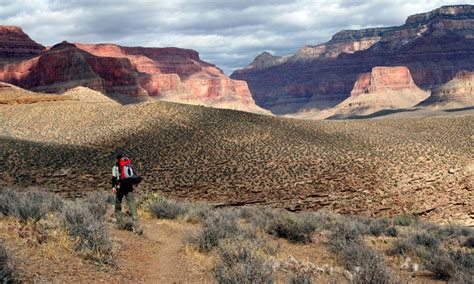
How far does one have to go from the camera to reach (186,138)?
41.6m

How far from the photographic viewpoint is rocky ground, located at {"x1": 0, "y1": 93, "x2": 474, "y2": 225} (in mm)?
31609

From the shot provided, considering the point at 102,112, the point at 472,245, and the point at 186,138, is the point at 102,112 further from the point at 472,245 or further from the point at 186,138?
the point at 472,245

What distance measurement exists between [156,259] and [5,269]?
4723mm

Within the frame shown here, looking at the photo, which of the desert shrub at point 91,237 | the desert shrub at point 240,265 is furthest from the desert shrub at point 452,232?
the desert shrub at point 91,237

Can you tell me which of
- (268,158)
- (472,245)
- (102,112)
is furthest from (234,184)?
(102,112)

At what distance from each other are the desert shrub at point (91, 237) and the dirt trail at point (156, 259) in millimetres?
425

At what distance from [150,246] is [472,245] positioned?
10721 mm

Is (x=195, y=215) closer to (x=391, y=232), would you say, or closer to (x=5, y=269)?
(x=391, y=232)

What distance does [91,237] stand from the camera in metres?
12.0

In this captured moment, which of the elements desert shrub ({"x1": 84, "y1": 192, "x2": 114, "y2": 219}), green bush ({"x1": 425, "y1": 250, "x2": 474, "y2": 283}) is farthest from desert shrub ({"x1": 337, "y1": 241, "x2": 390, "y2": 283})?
desert shrub ({"x1": 84, "y1": 192, "x2": 114, "y2": 219})

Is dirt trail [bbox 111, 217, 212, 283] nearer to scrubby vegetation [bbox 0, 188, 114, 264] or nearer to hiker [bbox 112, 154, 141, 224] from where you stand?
scrubby vegetation [bbox 0, 188, 114, 264]

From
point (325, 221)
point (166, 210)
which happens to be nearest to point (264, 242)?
point (166, 210)

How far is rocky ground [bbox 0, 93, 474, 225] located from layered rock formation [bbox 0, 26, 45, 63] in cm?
10518

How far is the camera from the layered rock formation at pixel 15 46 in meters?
146
